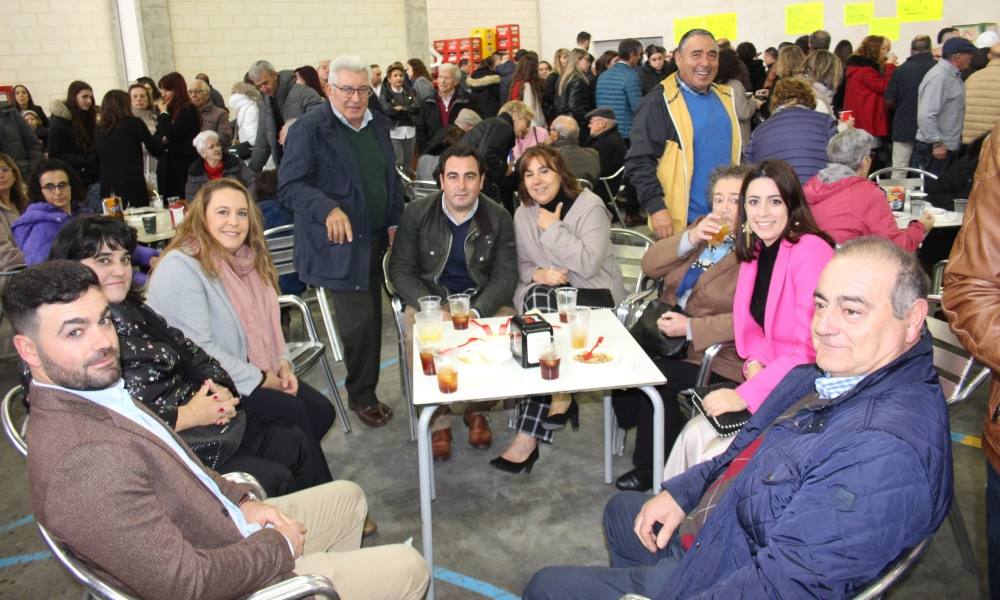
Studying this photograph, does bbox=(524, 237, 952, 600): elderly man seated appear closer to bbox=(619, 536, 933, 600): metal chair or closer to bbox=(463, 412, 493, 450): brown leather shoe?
bbox=(619, 536, 933, 600): metal chair

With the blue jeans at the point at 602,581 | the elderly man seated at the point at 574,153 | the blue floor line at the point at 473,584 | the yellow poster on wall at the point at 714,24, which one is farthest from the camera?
the yellow poster on wall at the point at 714,24

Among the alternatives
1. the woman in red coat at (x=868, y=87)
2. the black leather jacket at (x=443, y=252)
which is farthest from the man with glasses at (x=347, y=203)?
the woman in red coat at (x=868, y=87)

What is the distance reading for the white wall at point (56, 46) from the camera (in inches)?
359

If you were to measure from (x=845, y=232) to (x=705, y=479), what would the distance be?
175 cm

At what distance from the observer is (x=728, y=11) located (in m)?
11.9

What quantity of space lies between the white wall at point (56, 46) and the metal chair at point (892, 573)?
10573 millimetres

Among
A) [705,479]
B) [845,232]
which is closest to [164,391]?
[705,479]

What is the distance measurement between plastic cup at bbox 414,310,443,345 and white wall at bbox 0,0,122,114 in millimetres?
8852

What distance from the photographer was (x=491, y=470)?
3461mm

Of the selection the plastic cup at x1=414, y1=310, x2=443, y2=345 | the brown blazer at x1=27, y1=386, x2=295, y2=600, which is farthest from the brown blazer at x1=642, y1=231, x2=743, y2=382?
the brown blazer at x1=27, y1=386, x2=295, y2=600

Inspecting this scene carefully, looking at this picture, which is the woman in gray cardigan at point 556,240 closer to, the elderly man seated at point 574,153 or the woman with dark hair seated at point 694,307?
the woman with dark hair seated at point 694,307

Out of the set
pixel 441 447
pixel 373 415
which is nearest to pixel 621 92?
pixel 373 415

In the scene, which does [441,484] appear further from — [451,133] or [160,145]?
[160,145]

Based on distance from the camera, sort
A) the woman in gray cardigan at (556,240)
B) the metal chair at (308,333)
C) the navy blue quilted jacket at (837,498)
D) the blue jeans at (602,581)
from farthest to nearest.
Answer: the woman in gray cardigan at (556,240) < the metal chair at (308,333) < the blue jeans at (602,581) < the navy blue quilted jacket at (837,498)
